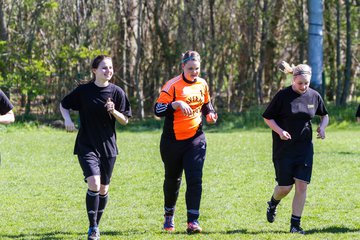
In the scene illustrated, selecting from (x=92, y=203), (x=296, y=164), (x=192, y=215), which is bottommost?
(x=192, y=215)

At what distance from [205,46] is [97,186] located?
19.9 metres

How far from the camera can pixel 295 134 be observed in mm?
8000

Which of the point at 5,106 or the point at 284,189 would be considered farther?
the point at 284,189

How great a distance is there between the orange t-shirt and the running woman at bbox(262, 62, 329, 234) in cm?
71

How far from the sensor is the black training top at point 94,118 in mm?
7730

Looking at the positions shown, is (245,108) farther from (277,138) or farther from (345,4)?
(277,138)

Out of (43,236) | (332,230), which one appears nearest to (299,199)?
(332,230)

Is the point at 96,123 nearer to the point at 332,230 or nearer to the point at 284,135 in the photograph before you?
the point at 284,135

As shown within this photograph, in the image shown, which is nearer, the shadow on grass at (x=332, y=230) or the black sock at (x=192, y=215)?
the black sock at (x=192, y=215)

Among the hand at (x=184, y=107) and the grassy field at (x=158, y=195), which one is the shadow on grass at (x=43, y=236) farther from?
the hand at (x=184, y=107)

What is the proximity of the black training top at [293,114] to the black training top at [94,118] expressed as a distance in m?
1.56

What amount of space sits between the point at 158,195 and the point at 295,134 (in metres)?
3.19

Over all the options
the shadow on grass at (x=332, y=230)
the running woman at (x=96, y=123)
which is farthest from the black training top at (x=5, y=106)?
the shadow on grass at (x=332, y=230)

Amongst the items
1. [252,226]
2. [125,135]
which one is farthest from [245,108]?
[252,226]
